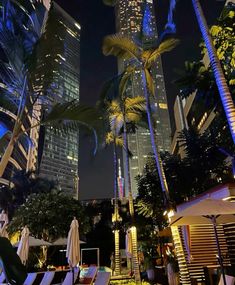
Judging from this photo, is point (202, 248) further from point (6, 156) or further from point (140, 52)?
point (6, 156)

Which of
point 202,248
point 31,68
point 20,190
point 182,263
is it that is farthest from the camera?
point 20,190

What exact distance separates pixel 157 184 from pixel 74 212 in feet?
30.2

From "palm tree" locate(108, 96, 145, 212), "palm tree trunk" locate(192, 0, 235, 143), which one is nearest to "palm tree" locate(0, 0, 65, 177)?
"palm tree trunk" locate(192, 0, 235, 143)

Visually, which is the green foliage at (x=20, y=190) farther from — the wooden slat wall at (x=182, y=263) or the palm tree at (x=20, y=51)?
the palm tree at (x=20, y=51)

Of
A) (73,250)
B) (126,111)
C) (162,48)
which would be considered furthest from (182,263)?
(126,111)

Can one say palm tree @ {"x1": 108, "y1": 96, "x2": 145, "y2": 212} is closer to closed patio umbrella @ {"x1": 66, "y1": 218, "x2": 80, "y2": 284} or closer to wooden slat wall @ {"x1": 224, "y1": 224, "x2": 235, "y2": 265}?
wooden slat wall @ {"x1": 224, "y1": 224, "x2": 235, "y2": 265}

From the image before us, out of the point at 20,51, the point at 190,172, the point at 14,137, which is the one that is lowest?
the point at 14,137

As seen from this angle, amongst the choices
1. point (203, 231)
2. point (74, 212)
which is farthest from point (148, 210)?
point (74, 212)

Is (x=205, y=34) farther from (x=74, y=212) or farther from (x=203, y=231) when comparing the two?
(x=74, y=212)

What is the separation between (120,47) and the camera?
12.1 m

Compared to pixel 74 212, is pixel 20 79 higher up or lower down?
lower down

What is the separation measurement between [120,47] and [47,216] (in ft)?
49.7

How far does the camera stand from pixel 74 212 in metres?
24.3

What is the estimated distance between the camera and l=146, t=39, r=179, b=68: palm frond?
11548 mm
